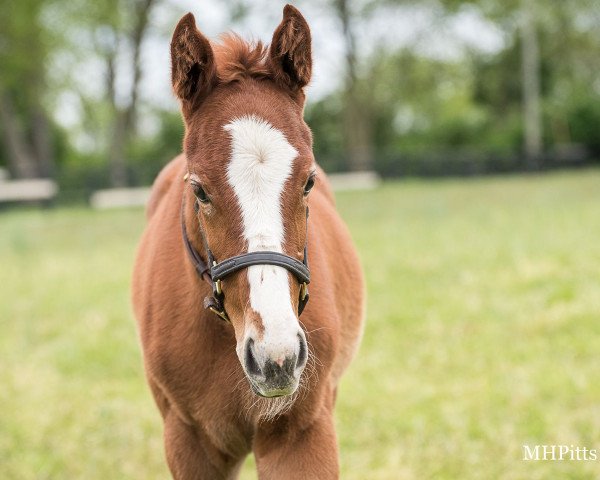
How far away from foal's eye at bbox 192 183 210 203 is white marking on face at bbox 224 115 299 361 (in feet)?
0.47

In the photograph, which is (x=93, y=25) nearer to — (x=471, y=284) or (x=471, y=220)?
(x=471, y=220)

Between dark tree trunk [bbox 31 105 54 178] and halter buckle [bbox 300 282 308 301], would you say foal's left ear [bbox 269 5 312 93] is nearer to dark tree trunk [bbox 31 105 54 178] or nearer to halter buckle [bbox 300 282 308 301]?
halter buckle [bbox 300 282 308 301]

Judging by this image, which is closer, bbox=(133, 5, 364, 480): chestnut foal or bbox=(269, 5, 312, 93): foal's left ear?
bbox=(133, 5, 364, 480): chestnut foal

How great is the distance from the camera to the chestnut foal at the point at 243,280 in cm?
240

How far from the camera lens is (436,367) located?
251 inches

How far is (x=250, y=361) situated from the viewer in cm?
235

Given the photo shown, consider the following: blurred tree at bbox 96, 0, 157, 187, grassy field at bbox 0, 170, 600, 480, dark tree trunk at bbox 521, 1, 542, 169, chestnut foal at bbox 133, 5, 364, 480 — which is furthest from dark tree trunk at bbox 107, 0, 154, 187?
chestnut foal at bbox 133, 5, 364, 480

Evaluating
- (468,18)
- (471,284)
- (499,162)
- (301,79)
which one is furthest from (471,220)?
(468,18)

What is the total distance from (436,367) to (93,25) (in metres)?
24.9

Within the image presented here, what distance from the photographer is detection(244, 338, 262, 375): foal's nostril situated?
233 cm

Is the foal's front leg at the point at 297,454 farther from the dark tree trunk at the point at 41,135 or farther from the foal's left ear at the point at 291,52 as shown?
the dark tree trunk at the point at 41,135

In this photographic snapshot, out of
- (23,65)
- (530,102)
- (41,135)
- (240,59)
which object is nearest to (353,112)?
(530,102)

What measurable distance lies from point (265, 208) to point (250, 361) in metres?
0.47

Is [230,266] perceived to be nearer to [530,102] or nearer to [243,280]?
[243,280]
